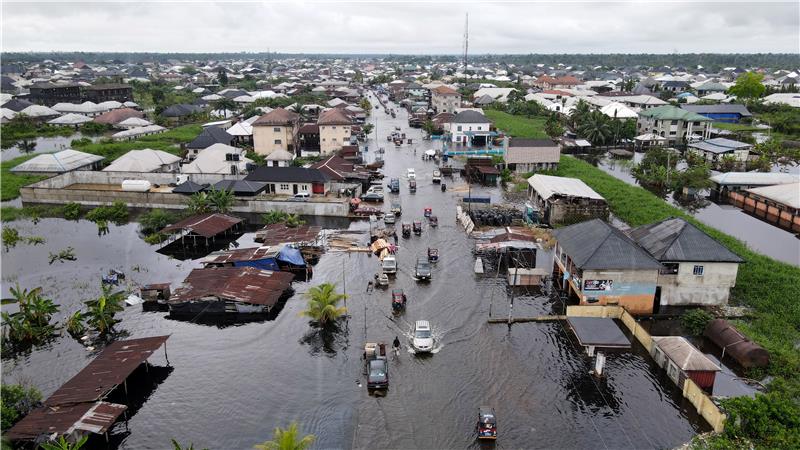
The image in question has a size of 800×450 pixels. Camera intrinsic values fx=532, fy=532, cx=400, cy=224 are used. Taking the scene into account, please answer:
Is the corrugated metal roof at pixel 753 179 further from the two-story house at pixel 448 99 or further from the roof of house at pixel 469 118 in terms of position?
the two-story house at pixel 448 99

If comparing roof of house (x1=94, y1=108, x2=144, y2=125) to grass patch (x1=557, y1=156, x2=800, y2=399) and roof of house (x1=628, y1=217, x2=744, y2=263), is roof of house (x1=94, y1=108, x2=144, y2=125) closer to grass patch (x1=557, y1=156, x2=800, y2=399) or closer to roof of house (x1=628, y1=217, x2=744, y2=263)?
grass patch (x1=557, y1=156, x2=800, y2=399)

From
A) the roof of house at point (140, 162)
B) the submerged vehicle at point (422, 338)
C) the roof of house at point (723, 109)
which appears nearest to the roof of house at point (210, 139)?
the roof of house at point (140, 162)

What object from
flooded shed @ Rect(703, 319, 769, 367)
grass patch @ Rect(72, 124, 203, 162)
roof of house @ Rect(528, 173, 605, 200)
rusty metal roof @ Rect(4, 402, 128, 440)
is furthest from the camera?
grass patch @ Rect(72, 124, 203, 162)

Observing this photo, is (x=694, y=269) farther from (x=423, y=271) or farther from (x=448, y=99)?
(x=448, y=99)

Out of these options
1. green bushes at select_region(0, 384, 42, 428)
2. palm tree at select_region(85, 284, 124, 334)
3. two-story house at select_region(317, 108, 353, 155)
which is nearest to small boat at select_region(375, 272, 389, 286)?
palm tree at select_region(85, 284, 124, 334)

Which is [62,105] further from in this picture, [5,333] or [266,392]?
[266,392]

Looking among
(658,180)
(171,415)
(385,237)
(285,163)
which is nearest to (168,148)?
(285,163)
